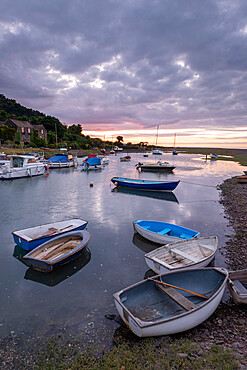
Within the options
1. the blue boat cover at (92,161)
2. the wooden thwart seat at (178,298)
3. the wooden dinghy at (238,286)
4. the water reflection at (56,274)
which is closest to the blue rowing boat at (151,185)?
the water reflection at (56,274)

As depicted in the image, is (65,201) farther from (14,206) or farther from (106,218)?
(106,218)

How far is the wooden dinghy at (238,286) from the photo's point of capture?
22.3 feet

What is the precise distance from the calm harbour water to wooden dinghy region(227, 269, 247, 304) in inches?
119

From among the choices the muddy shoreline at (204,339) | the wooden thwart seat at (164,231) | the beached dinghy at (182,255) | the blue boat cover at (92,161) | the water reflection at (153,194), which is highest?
the blue boat cover at (92,161)

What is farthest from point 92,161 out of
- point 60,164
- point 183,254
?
point 183,254

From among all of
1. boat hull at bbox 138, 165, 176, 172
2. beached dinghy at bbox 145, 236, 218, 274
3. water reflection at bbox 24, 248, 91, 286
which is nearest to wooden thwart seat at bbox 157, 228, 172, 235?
beached dinghy at bbox 145, 236, 218, 274

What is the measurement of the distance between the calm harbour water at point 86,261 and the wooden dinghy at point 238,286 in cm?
302

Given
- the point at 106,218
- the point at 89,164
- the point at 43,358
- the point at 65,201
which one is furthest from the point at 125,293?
the point at 89,164

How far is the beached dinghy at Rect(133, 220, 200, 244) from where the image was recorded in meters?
Result: 11.7

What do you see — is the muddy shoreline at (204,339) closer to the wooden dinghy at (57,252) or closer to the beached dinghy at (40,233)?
the wooden dinghy at (57,252)

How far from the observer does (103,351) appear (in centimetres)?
559

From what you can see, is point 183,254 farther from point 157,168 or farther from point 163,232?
point 157,168

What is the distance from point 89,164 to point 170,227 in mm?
44224

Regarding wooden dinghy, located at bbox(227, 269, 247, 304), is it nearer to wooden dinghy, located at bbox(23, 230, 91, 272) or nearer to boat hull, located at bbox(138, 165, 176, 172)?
wooden dinghy, located at bbox(23, 230, 91, 272)
